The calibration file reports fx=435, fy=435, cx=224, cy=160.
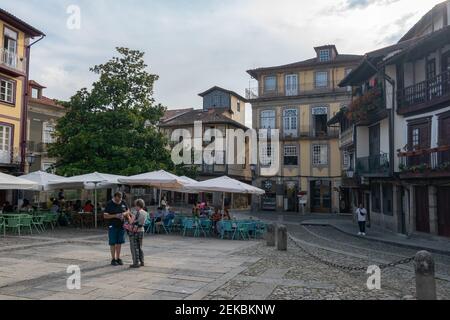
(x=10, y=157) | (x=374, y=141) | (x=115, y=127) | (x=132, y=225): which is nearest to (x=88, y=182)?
(x=115, y=127)

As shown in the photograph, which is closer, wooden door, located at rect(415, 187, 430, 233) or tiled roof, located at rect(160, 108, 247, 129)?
wooden door, located at rect(415, 187, 430, 233)

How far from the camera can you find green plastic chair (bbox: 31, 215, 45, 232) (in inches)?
690

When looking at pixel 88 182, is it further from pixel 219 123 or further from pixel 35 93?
pixel 219 123

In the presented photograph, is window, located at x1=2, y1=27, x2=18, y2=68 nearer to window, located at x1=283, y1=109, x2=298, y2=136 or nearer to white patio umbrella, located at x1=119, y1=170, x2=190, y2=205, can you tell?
white patio umbrella, located at x1=119, y1=170, x2=190, y2=205

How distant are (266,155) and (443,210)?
23710mm

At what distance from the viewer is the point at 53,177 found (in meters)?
19.3

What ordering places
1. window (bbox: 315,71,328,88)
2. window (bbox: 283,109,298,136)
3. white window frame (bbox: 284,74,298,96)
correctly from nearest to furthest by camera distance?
window (bbox: 315,71,328,88) → window (bbox: 283,109,298,136) → white window frame (bbox: 284,74,298,96)

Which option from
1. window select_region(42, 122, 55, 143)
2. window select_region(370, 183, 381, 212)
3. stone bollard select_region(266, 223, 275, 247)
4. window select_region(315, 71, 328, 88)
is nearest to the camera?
stone bollard select_region(266, 223, 275, 247)

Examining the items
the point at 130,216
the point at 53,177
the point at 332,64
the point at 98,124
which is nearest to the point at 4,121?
the point at 98,124

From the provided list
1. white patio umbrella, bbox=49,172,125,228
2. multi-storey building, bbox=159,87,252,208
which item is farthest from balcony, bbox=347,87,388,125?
multi-storey building, bbox=159,87,252,208

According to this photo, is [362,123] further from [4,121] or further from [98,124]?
[4,121]

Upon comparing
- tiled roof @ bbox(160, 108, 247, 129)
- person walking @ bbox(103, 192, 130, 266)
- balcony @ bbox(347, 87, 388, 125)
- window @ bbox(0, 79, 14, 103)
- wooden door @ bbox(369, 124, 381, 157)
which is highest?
tiled roof @ bbox(160, 108, 247, 129)

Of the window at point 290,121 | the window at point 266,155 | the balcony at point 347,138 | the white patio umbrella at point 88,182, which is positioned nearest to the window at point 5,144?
the white patio umbrella at point 88,182

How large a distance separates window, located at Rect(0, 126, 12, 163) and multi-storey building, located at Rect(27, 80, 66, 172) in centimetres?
639
